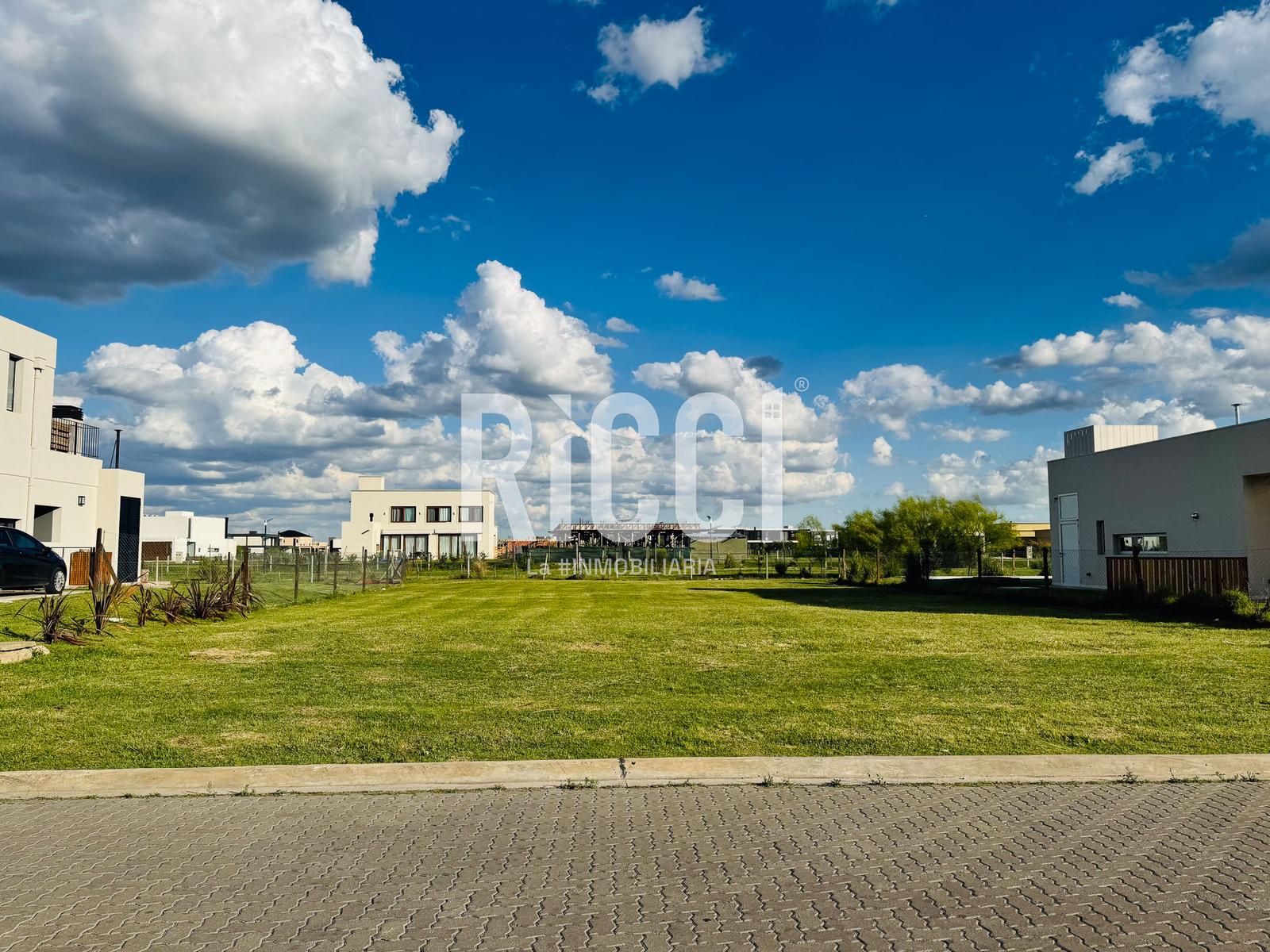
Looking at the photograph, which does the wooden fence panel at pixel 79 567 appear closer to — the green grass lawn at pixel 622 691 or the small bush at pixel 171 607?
the small bush at pixel 171 607

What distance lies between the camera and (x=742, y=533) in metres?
103

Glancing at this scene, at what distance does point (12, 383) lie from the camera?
26.2 meters

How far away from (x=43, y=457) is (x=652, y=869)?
28.9 m

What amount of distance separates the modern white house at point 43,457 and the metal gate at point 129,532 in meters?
1.90

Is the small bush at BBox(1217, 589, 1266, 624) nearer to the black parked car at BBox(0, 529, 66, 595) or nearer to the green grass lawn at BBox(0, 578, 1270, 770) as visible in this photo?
the green grass lawn at BBox(0, 578, 1270, 770)

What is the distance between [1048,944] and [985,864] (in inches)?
41.0

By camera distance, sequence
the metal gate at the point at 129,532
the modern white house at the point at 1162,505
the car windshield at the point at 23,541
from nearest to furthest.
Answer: the car windshield at the point at 23,541
the modern white house at the point at 1162,505
the metal gate at the point at 129,532

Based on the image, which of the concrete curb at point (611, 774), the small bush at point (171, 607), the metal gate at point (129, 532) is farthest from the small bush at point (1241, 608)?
the metal gate at point (129, 532)

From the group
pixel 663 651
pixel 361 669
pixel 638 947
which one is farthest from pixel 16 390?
pixel 638 947

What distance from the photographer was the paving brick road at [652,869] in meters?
4.20

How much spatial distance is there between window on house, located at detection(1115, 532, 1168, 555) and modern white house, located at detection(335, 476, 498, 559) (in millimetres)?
67545

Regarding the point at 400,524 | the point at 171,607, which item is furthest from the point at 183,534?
the point at 171,607

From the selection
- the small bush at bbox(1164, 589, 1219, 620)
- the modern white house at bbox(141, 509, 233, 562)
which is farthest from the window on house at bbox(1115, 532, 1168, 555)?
the modern white house at bbox(141, 509, 233, 562)

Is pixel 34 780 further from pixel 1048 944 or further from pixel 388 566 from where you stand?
pixel 388 566
